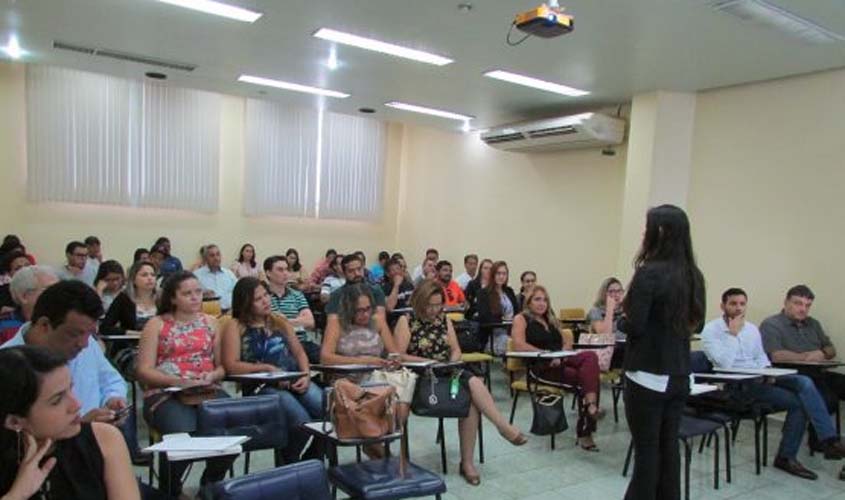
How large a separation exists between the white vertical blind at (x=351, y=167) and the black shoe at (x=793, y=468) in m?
7.58

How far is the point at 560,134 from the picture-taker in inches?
275

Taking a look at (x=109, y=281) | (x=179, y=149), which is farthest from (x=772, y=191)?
(x=179, y=149)

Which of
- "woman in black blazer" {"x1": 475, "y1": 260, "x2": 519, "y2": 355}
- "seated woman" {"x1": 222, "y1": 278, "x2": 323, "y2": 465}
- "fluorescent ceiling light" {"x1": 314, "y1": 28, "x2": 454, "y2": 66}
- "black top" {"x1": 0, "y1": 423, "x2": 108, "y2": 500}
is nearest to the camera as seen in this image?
"black top" {"x1": 0, "y1": 423, "x2": 108, "y2": 500}

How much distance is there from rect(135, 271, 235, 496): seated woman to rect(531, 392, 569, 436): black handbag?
2.09 m

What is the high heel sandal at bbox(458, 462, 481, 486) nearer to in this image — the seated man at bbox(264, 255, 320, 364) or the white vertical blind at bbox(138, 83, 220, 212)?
the seated man at bbox(264, 255, 320, 364)

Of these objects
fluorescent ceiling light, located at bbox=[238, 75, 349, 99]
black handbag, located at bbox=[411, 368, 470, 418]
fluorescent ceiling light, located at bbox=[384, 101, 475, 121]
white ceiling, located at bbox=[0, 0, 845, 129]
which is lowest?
black handbag, located at bbox=[411, 368, 470, 418]

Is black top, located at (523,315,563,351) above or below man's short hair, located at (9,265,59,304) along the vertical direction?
below

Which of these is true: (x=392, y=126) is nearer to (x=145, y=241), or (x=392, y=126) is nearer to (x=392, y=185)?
(x=392, y=185)

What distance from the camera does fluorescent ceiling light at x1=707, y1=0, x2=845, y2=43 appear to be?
12.5 feet

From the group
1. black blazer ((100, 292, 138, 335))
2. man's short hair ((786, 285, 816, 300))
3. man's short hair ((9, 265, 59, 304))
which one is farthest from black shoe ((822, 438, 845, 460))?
black blazer ((100, 292, 138, 335))

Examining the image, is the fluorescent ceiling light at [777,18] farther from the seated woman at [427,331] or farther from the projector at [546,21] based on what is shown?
the seated woman at [427,331]

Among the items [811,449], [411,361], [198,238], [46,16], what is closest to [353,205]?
[198,238]

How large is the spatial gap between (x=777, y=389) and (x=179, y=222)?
7764 millimetres

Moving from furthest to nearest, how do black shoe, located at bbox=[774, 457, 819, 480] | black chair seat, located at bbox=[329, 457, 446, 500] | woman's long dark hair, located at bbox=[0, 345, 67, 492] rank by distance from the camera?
black shoe, located at bbox=[774, 457, 819, 480] → black chair seat, located at bbox=[329, 457, 446, 500] → woman's long dark hair, located at bbox=[0, 345, 67, 492]
